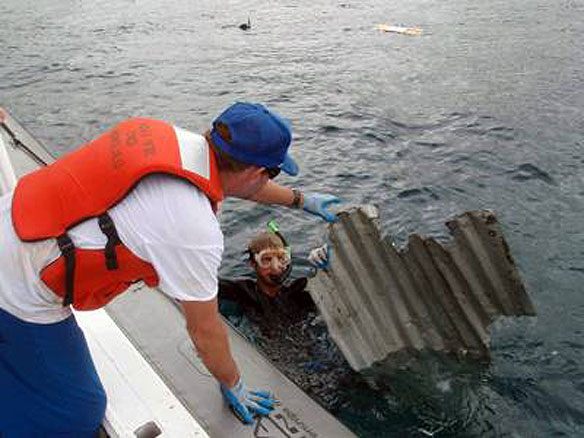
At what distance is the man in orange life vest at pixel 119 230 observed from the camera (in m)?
2.10

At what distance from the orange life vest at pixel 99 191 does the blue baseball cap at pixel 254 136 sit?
0.13m

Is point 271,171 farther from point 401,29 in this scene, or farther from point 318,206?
point 401,29

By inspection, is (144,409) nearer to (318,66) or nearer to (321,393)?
(321,393)

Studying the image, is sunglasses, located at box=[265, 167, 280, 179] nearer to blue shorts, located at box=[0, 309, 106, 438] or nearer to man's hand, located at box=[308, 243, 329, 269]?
blue shorts, located at box=[0, 309, 106, 438]

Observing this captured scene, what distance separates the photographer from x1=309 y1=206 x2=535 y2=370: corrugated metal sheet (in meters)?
3.77

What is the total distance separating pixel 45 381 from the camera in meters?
2.50

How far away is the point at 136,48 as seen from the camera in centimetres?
1750

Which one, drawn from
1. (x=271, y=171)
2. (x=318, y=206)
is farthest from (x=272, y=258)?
(x=271, y=171)

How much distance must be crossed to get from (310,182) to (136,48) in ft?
39.9

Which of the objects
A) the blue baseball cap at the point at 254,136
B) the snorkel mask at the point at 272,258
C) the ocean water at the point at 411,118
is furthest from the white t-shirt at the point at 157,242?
the ocean water at the point at 411,118

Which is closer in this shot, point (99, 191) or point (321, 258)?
point (99, 191)

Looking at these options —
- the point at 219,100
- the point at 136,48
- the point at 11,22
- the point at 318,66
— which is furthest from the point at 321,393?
the point at 11,22

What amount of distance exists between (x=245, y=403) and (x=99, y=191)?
5.00 ft

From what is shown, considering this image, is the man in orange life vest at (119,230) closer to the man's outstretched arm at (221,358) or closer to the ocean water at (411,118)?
the man's outstretched arm at (221,358)
